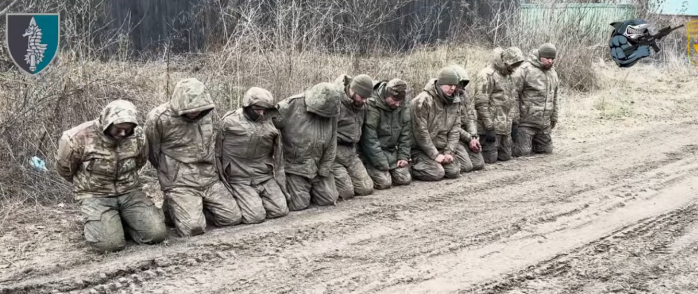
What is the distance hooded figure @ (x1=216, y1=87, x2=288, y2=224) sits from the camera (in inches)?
235

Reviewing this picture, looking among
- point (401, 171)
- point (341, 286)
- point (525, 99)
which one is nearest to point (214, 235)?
point (341, 286)

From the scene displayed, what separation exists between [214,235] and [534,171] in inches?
177

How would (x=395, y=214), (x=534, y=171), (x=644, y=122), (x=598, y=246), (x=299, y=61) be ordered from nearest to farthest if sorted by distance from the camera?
(x=598, y=246)
(x=395, y=214)
(x=534, y=171)
(x=299, y=61)
(x=644, y=122)

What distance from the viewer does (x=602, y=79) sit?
13891 mm

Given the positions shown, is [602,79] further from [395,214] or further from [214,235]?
[214,235]

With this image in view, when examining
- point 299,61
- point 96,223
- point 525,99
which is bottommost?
point 96,223

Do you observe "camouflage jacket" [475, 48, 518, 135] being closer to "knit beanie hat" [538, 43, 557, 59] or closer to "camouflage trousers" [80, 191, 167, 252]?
"knit beanie hat" [538, 43, 557, 59]

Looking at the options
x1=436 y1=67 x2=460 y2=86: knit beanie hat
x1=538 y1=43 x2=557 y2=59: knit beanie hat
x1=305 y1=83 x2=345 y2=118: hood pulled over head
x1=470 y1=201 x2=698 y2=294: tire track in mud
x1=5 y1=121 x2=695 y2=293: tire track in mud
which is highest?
x1=538 y1=43 x2=557 y2=59: knit beanie hat

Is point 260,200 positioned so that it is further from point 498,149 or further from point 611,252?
point 498,149

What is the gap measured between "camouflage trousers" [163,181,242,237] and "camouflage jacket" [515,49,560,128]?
4790 millimetres

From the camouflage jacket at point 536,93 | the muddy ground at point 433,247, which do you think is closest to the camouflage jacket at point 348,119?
the muddy ground at point 433,247

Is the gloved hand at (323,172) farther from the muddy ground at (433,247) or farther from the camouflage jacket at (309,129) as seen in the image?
the muddy ground at (433,247)

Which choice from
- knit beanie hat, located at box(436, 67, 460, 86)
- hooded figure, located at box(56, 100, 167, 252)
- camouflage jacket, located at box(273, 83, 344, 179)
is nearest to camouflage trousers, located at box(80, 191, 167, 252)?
hooded figure, located at box(56, 100, 167, 252)

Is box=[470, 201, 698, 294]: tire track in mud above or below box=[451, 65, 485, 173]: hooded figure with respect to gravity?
below
